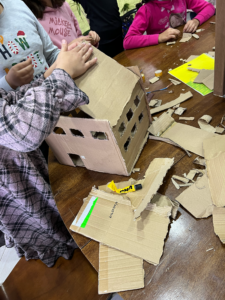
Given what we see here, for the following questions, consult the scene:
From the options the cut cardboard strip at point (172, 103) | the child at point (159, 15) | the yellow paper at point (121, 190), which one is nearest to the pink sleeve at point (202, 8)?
the child at point (159, 15)

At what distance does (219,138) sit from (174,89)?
432 mm

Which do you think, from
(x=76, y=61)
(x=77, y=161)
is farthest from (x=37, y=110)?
(x=77, y=161)

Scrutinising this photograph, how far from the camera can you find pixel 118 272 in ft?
1.66

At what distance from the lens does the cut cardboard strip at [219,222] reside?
1.65 feet

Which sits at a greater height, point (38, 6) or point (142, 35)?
point (38, 6)

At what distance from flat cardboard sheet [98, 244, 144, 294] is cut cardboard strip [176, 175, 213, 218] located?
20 centimetres

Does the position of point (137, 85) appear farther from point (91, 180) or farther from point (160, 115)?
point (91, 180)

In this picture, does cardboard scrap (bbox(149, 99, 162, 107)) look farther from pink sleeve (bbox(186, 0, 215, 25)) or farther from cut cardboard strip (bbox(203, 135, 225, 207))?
pink sleeve (bbox(186, 0, 215, 25))

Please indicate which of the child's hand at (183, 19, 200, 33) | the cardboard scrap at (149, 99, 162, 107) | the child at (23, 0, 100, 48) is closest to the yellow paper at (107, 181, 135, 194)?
the cardboard scrap at (149, 99, 162, 107)

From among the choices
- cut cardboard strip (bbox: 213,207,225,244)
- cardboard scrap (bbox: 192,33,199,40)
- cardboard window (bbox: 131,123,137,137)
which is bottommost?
cut cardboard strip (bbox: 213,207,225,244)

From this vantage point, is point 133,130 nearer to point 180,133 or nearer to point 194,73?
point 180,133

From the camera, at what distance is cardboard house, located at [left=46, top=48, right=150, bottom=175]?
2.11 ft

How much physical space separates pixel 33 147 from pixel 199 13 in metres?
1.65

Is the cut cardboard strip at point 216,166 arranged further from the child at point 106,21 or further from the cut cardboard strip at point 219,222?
the child at point 106,21
